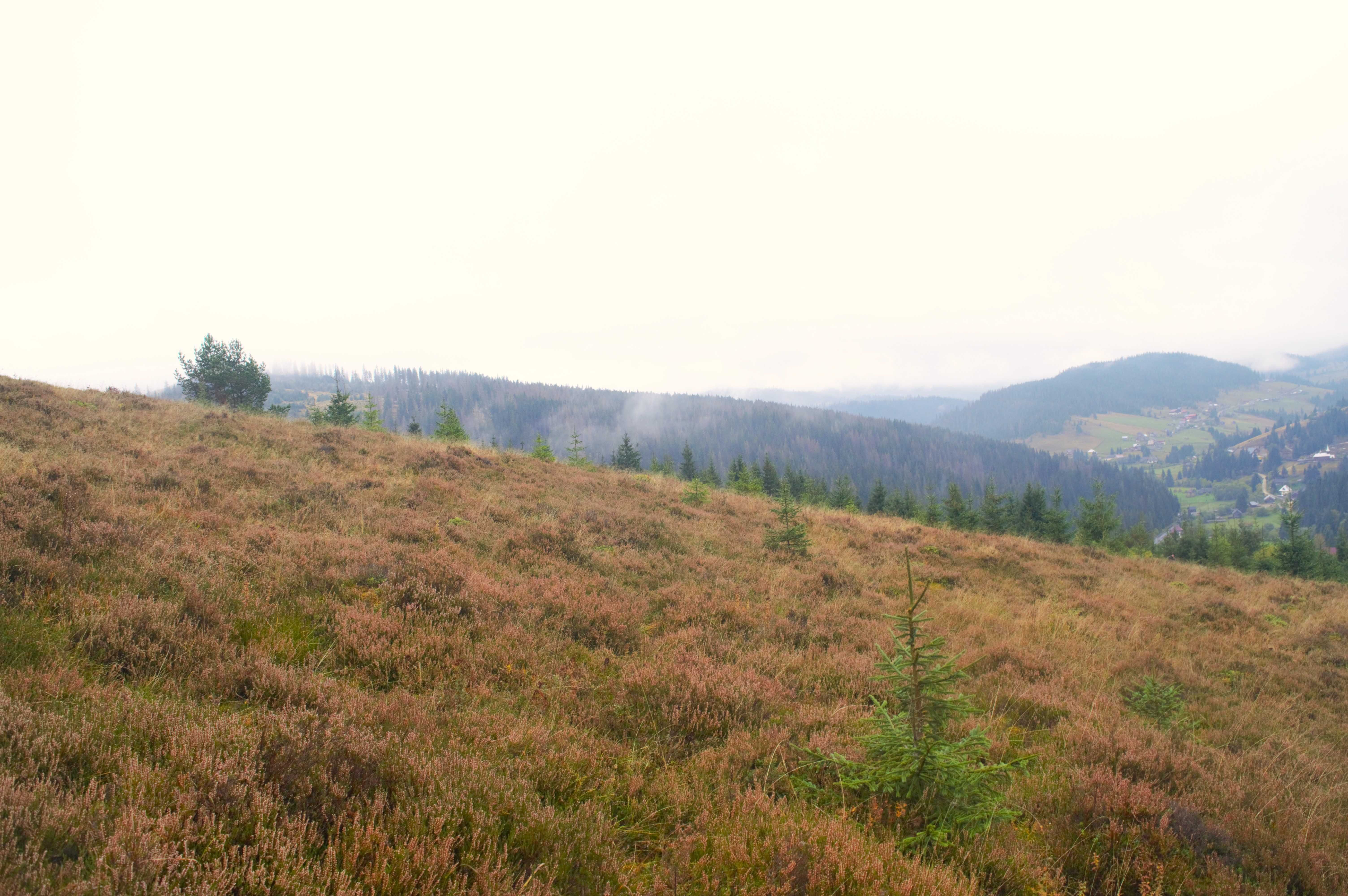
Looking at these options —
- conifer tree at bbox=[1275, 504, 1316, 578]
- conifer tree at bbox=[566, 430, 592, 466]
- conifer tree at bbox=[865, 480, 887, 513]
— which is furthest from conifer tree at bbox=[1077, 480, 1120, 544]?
conifer tree at bbox=[566, 430, 592, 466]

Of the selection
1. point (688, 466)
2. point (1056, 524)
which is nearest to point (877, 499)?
point (1056, 524)

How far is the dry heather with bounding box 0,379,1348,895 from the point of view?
2.73 metres

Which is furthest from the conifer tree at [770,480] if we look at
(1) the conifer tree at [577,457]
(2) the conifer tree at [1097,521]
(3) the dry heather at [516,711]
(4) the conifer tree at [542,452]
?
(3) the dry heather at [516,711]

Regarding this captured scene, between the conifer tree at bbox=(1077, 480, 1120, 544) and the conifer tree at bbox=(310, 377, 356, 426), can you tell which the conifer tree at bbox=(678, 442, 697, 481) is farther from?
the conifer tree at bbox=(1077, 480, 1120, 544)

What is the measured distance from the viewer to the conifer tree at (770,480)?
168 ft

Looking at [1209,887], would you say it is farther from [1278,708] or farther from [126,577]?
[126,577]

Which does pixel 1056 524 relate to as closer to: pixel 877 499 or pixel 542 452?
pixel 877 499

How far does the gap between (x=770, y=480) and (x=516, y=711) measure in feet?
158

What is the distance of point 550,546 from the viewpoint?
9906 mm

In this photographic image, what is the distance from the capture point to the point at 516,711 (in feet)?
16.0

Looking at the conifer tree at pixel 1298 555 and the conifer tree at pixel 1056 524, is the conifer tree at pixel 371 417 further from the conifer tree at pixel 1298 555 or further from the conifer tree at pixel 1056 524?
the conifer tree at pixel 1298 555

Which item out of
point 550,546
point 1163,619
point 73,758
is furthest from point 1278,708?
point 73,758

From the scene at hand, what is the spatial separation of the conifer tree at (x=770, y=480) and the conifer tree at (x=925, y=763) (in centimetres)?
4616

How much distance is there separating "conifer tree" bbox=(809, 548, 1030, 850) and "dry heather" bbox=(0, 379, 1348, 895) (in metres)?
0.22
